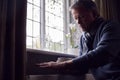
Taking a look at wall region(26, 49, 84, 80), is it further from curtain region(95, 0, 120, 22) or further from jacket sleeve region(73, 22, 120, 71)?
curtain region(95, 0, 120, 22)

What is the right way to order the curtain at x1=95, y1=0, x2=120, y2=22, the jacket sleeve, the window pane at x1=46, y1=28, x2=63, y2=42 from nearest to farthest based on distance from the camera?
the jacket sleeve, the window pane at x1=46, y1=28, x2=63, y2=42, the curtain at x1=95, y1=0, x2=120, y2=22

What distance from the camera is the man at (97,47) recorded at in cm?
147

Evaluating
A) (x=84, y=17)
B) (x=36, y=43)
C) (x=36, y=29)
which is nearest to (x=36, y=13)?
(x=36, y=29)

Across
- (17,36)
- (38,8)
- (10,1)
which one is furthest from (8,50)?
(38,8)

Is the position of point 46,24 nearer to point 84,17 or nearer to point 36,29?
point 36,29

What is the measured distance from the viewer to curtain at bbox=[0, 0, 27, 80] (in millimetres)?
1604

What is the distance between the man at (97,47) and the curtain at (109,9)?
164 cm

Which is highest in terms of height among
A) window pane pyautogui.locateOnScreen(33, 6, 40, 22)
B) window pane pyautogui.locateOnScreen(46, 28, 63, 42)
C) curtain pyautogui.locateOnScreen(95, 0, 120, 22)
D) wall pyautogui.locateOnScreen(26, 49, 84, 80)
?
curtain pyautogui.locateOnScreen(95, 0, 120, 22)

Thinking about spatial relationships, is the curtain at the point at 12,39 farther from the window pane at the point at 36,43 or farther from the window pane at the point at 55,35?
the window pane at the point at 55,35

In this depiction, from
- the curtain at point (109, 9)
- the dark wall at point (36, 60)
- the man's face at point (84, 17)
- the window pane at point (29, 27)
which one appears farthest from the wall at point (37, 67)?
the curtain at point (109, 9)

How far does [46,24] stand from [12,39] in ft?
4.56

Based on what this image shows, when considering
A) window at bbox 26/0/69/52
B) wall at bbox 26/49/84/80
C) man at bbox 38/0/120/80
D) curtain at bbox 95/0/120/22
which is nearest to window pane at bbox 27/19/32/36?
window at bbox 26/0/69/52

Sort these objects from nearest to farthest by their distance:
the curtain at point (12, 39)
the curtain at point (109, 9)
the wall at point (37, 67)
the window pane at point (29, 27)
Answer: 1. the curtain at point (12, 39)
2. the wall at point (37, 67)
3. the window pane at point (29, 27)
4. the curtain at point (109, 9)

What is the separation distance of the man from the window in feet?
3.52
